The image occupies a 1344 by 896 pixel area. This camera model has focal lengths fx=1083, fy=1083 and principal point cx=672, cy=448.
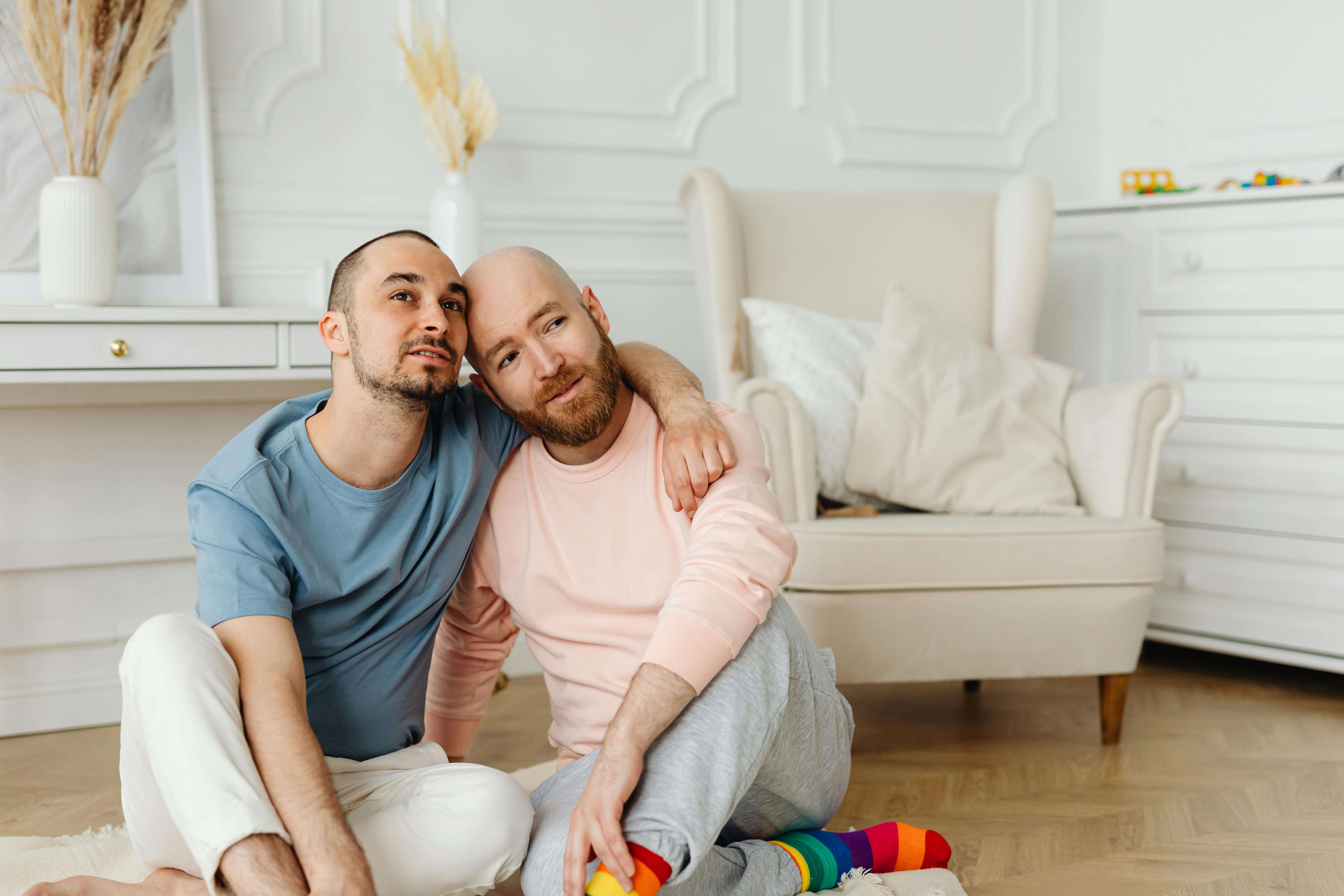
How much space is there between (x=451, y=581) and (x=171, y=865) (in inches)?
17.4

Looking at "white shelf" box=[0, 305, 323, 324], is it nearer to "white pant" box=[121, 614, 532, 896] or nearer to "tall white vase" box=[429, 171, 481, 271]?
"tall white vase" box=[429, 171, 481, 271]

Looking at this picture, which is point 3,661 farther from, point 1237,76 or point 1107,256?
point 1237,76

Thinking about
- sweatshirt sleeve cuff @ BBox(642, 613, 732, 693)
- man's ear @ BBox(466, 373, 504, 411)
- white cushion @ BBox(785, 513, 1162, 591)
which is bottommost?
white cushion @ BBox(785, 513, 1162, 591)

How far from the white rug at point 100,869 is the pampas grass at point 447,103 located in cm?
156

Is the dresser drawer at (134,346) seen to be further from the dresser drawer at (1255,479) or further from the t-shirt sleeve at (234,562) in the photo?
the dresser drawer at (1255,479)

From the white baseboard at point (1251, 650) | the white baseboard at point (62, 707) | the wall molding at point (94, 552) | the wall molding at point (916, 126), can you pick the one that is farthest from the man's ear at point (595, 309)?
the wall molding at point (916, 126)

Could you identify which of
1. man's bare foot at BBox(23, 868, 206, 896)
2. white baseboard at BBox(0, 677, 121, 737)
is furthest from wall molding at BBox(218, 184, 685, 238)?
man's bare foot at BBox(23, 868, 206, 896)

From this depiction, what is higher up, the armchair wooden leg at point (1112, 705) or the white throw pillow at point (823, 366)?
the white throw pillow at point (823, 366)

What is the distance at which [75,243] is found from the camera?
2113 mm

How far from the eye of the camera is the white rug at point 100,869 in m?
1.44

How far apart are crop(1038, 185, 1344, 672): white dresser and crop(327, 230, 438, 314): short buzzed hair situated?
83.2 inches

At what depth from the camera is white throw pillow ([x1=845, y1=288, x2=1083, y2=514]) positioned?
7.25 ft

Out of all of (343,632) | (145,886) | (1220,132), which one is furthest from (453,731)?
(1220,132)

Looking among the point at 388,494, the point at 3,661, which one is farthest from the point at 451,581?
the point at 3,661
